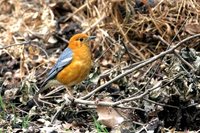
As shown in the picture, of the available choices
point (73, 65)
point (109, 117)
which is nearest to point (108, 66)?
point (73, 65)

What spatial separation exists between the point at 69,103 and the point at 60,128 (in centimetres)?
33

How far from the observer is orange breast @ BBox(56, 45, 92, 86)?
22.6 ft

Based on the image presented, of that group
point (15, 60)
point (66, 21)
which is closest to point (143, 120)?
point (15, 60)

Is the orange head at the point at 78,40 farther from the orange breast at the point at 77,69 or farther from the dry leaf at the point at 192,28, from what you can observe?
the dry leaf at the point at 192,28

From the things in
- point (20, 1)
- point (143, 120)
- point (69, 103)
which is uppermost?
point (20, 1)

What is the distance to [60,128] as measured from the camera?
6148mm

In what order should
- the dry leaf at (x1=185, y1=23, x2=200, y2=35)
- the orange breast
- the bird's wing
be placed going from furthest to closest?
the dry leaf at (x1=185, y1=23, x2=200, y2=35), the bird's wing, the orange breast

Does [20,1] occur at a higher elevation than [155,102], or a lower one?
higher

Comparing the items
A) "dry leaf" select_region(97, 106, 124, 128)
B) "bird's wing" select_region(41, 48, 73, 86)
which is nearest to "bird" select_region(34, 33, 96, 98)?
"bird's wing" select_region(41, 48, 73, 86)

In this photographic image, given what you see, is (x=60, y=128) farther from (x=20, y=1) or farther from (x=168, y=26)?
(x=20, y=1)

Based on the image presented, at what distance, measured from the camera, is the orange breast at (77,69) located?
6.90m

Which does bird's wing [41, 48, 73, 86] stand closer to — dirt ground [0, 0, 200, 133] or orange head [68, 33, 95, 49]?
orange head [68, 33, 95, 49]

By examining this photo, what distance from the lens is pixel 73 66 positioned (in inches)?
275

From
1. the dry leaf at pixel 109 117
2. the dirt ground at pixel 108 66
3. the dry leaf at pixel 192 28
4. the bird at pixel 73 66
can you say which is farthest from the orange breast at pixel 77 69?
the dry leaf at pixel 192 28
